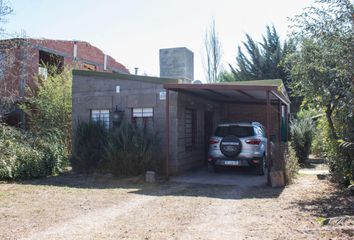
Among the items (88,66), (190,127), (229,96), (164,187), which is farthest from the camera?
A: (88,66)

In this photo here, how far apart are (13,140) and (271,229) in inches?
371

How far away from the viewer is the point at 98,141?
41.9 feet

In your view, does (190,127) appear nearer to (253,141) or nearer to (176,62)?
(253,141)

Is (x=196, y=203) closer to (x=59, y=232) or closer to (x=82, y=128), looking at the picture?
(x=59, y=232)

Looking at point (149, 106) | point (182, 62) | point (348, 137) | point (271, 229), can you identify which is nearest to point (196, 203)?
point (271, 229)

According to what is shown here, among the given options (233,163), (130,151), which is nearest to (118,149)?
(130,151)

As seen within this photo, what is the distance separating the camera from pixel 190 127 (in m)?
14.1

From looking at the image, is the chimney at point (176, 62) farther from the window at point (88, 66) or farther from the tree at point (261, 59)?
the tree at point (261, 59)

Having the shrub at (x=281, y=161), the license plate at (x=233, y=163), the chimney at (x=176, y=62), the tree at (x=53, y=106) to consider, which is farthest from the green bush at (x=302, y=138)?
the tree at (x=53, y=106)

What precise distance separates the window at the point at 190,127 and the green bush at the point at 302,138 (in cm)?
510

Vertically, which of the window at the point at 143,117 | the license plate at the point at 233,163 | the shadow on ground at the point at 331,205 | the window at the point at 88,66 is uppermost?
the window at the point at 88,66

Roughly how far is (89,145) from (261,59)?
2002cm

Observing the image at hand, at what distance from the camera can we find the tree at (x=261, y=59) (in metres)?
29.2

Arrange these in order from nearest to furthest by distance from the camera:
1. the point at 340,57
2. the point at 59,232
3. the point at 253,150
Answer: the point at 59,232, the point at 340,57, the point at 253,150
